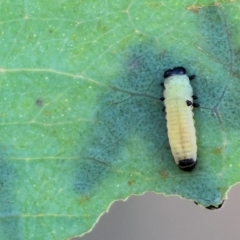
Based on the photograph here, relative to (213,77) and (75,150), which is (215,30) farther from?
(75,150)

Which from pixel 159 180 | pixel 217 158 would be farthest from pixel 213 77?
pixel 159 180

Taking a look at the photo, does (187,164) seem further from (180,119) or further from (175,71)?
(175,71)

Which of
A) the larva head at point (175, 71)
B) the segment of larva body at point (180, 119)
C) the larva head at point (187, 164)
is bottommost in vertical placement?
the larva head at point (187, 164)

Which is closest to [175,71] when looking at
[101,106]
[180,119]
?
[180,119]

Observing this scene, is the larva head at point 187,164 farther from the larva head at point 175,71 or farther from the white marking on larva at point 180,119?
the larva head at point 175,71

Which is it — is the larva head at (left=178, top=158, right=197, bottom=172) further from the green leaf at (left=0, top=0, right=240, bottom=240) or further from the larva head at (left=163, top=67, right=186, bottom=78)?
the larva head at (left=163, top=67, right=186, bottom=78)

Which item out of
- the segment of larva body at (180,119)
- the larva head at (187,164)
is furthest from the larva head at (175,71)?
the larva head at (187,164)

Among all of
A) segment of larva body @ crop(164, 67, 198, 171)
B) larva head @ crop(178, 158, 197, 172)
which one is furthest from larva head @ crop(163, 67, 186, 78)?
larva head @ crop(178, 158, 197, 172)
